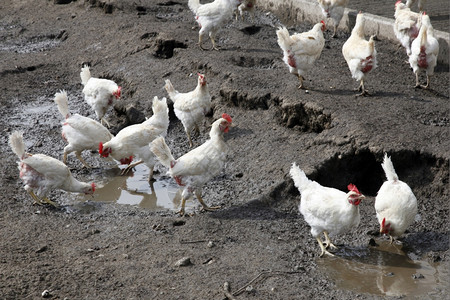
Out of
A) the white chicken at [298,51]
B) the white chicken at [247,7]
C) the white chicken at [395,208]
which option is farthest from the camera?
the white chicken at [247,7]

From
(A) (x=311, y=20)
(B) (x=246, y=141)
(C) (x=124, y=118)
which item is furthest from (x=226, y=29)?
(B) (x=246, y=141)

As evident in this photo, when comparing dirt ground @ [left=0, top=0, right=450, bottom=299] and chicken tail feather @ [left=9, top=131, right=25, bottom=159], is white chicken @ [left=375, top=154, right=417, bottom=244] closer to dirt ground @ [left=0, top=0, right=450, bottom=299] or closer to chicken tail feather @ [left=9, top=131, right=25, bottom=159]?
dirt ground @ [left=0, top=0, right=450, bottom=299]

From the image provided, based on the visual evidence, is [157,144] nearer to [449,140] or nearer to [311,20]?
[449,140]

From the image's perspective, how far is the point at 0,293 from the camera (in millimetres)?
5074

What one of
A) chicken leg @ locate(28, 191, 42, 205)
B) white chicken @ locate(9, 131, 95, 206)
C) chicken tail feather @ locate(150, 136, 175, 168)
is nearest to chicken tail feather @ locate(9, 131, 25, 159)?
white chicken @ locate(9, 131, 95, 206)

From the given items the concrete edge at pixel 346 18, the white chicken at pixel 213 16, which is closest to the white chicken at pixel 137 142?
the white chicken at pixel 213 16

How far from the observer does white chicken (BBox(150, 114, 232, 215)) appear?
6574 millimetres

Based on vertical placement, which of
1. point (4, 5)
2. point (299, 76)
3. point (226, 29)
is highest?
point (299, 76)

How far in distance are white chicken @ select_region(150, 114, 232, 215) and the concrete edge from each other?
5.62 metres

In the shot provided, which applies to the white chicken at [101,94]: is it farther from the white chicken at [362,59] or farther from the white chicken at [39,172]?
the white chicken at [362,59]

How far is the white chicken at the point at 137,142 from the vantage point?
7531 mm

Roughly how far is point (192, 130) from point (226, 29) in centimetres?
395

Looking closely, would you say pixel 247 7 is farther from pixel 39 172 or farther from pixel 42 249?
pixel 42 249

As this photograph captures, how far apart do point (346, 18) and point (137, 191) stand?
704 cm
